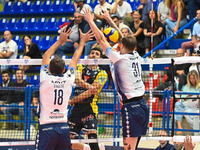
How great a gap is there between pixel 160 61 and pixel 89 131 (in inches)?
63.1

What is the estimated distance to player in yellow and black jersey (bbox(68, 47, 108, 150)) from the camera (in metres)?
6.83

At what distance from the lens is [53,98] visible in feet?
18.1

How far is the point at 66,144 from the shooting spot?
18.0 feet

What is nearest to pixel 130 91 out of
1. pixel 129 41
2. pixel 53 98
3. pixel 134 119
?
pixel 134 119

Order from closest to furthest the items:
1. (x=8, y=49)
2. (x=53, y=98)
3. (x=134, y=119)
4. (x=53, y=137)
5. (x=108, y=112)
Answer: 1. (x=53, y=137)
2. (x=53, y=98)
3. (x=134, y=119)
4. (x=108, y=112)
5. (x=8, y=49)

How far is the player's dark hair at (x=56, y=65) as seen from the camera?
5.55m

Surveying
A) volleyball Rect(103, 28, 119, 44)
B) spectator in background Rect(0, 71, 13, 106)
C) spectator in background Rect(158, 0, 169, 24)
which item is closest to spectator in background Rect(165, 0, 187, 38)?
spectator in background Rect(158, 0, 169, 24)

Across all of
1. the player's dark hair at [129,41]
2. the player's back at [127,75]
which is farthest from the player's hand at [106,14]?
the player's back at [127,75]

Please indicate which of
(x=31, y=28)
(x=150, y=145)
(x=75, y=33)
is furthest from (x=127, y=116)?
(x=31, y=28)

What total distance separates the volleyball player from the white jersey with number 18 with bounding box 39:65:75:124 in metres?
0.81

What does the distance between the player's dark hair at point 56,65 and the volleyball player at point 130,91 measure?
30.7 inches

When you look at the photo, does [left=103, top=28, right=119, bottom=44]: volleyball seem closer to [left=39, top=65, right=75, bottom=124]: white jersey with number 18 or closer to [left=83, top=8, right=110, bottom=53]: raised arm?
[left=83, top=8, right=110, bottom=53]: raised arm

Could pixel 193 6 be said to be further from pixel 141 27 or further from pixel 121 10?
pixel 121 10

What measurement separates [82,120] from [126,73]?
4.54ft
